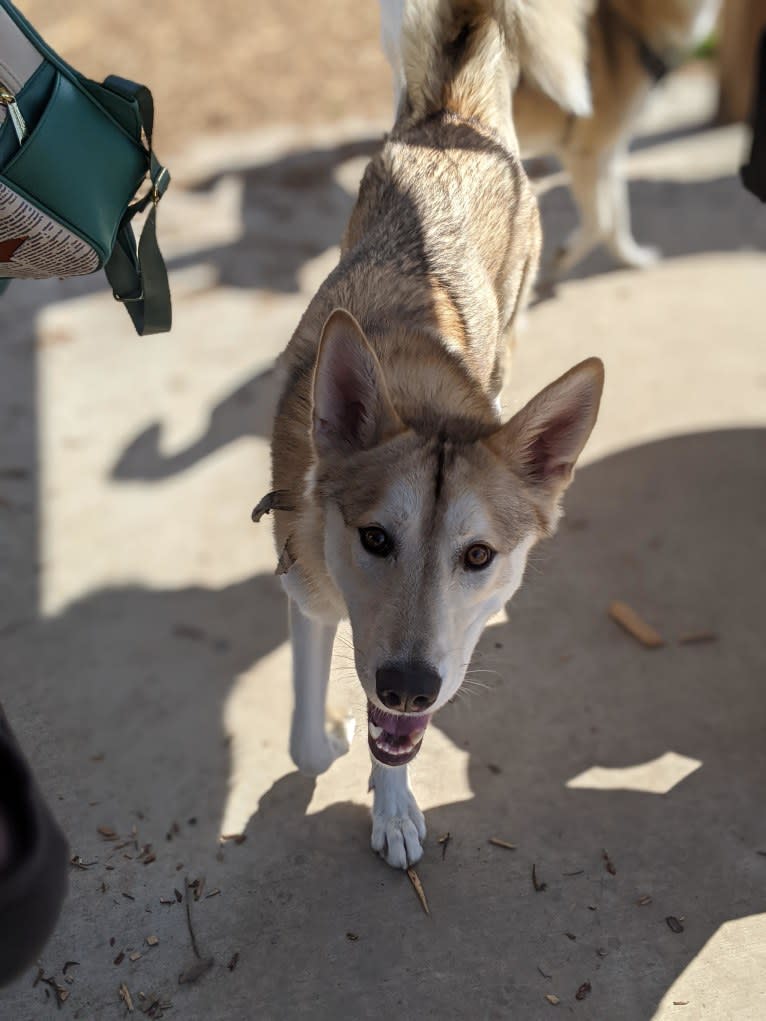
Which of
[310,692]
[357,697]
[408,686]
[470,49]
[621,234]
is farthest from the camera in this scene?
[621,234]

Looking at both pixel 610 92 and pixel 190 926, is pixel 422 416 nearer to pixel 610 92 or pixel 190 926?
pixel 190 926

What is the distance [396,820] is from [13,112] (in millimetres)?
2281

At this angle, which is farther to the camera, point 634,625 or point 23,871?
point 634,625

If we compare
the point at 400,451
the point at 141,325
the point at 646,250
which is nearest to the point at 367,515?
the point at 400,451

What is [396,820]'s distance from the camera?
2982 millimetres

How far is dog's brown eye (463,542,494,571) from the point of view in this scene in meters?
2.48

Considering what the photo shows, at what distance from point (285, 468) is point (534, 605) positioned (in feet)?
4.51

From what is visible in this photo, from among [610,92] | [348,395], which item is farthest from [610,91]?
[348,395]

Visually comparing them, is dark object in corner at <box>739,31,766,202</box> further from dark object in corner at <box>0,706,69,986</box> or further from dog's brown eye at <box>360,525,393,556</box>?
dark object in corner at <box>0,706,69,986</box>

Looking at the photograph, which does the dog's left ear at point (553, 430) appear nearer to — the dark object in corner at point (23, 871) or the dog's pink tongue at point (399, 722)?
the dog's pink tongue at point (399, 722)

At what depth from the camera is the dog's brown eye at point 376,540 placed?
8.09 ft

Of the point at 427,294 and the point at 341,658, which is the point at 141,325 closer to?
the point at 427,294

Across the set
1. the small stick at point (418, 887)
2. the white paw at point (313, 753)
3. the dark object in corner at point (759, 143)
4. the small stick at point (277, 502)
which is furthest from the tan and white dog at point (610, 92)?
the small stick at point (418, 887)

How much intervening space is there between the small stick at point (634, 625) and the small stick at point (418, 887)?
4.46 feet
